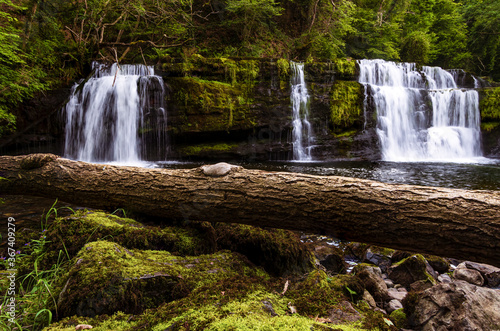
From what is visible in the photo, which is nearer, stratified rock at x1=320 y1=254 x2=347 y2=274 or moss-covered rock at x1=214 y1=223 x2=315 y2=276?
moss-covered rock at x1=214 y1=223 x2=315 y2=276

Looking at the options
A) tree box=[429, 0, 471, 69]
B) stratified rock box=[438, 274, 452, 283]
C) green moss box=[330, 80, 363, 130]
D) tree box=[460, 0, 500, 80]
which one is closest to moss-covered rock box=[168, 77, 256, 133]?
green moss box=[330, 80, 363, 130]

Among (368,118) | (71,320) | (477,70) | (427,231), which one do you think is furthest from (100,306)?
(477,70)

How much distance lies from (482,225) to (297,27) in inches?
755

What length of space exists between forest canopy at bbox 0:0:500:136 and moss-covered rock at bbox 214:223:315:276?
8.35 metres

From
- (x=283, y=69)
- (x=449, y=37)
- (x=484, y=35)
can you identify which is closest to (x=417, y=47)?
(x=449, y=37)

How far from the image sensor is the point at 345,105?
11633mm

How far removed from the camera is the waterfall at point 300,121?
1130cm

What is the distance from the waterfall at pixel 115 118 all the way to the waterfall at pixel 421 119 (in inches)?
392

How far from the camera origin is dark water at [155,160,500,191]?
7.05m

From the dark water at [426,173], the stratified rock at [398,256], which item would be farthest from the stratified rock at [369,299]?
the dark water at [426,173]

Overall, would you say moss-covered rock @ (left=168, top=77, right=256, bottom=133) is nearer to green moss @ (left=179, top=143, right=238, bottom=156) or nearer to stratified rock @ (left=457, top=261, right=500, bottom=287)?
green moss @ (left=179, top=143, right=238, bottom=156)

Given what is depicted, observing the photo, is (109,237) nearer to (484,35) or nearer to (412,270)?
(412,270)

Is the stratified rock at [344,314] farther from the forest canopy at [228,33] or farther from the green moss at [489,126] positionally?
the green moss at [489,126]

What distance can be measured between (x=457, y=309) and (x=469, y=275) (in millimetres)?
1482
